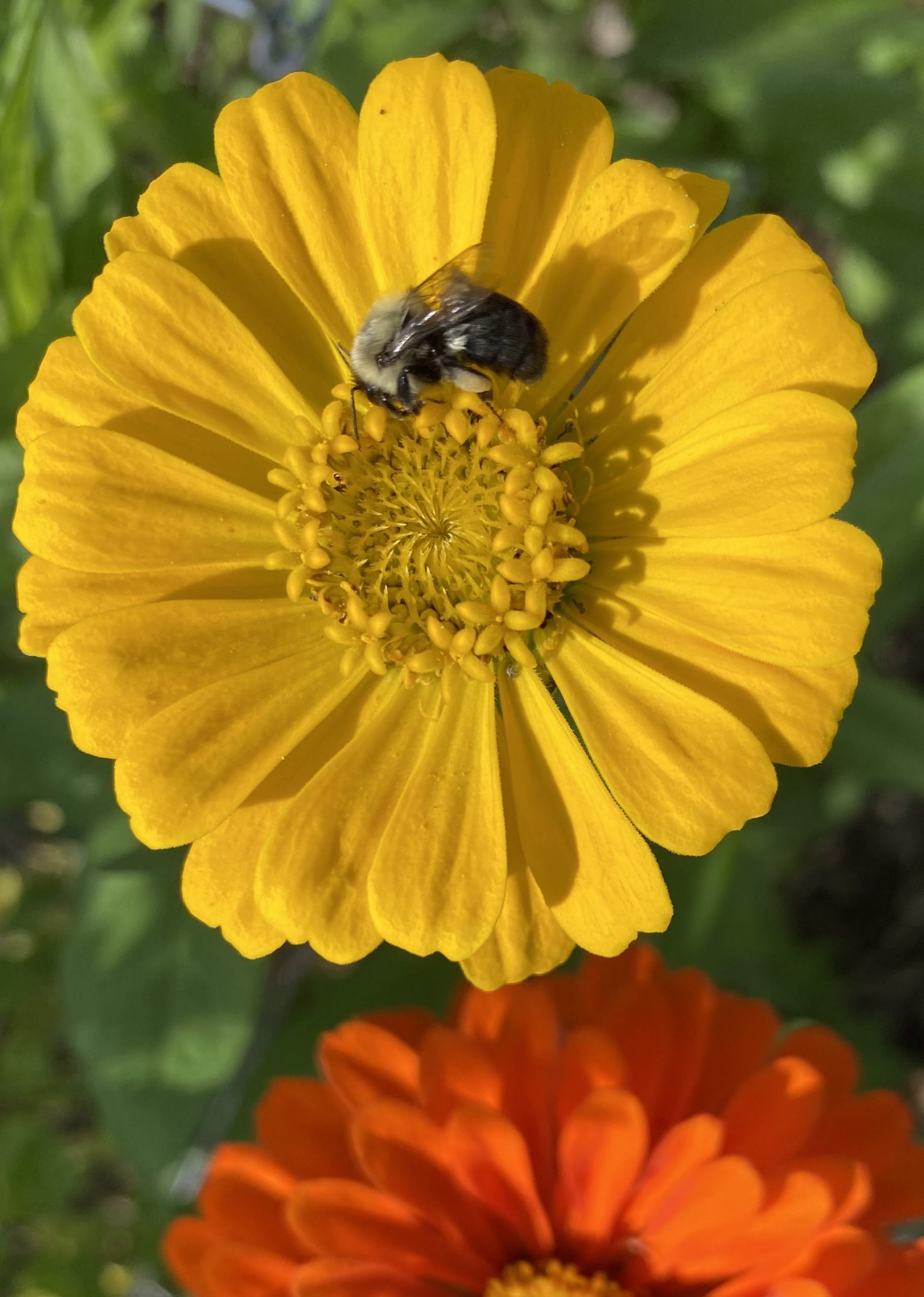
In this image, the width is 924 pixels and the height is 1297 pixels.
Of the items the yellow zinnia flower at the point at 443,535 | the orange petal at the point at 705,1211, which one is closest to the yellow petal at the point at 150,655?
the yellow zinnia flower at the point at 443,535

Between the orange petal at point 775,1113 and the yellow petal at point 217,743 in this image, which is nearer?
the yellow petal at point 217,743

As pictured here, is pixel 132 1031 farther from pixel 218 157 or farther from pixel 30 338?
pixel 218 157

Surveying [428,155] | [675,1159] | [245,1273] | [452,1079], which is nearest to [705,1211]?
[675,1159]

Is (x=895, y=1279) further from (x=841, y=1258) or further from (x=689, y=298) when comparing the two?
(x=689, y=298)

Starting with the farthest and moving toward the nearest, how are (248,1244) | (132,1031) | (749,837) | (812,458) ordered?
(749,837) → (132,1031) → (248,1244) → (812,458)

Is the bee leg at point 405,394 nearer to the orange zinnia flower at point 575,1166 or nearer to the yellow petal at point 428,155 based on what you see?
the yellow petal at point 428,155

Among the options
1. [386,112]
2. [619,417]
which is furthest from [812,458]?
[386,112]

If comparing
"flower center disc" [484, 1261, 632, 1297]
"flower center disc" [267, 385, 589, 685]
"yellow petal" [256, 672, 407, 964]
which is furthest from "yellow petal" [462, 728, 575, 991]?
"flower center disc" [484, 1261, 632, 1297]
